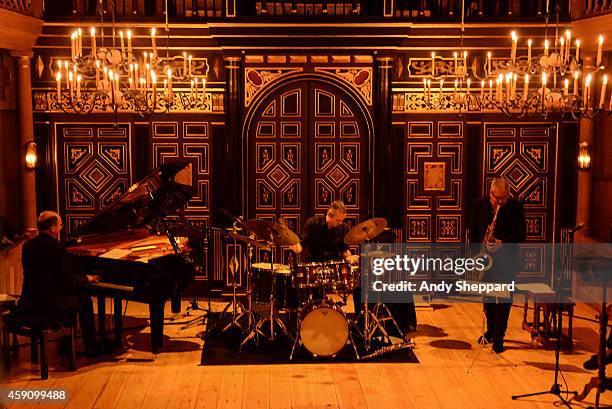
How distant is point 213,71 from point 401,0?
96.0 inches

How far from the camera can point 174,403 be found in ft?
21.5

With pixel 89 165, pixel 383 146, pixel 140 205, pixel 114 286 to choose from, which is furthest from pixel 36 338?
pixel 383 146

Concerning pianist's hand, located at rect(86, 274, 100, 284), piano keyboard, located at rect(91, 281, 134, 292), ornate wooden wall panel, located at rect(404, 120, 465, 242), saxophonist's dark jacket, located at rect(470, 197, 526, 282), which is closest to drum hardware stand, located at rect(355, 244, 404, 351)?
saxophonist's dark jacket, located at rect(470, 197, 526, 282)

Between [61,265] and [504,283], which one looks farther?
[504,283]

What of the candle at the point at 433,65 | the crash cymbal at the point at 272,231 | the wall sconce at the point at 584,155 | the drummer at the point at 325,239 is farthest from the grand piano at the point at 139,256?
the wall sconce at the point at 584,155

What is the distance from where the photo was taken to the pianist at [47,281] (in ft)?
22.3

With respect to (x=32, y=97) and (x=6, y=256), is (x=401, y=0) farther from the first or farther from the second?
(x=6, y=256)

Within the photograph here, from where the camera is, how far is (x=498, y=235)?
7828mm

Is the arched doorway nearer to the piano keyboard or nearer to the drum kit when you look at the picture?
the drum kit

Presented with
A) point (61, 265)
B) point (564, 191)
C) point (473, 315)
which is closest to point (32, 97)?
point (61, 265)

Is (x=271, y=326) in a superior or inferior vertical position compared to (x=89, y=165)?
inferior

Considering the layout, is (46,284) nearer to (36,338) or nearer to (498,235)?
(36,338)

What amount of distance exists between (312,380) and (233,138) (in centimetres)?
360

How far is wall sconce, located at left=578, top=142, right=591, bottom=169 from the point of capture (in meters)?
9.63
